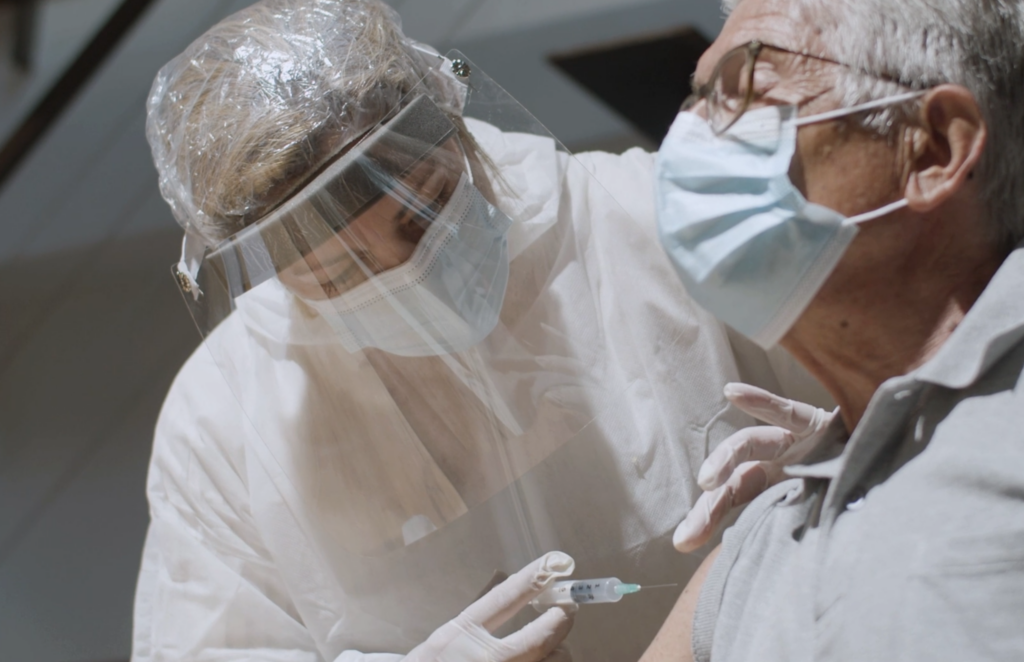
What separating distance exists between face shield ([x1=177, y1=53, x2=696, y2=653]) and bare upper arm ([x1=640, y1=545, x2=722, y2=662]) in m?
0.26

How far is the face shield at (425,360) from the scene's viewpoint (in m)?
1.17

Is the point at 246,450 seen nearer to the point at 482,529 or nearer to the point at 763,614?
the point at 482,529

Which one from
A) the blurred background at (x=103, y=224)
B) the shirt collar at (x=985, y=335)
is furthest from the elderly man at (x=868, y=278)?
the blurred background at (x=103, y=224)

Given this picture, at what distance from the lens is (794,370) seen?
1.40 m

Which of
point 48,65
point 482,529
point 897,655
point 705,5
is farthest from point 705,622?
point 48,65

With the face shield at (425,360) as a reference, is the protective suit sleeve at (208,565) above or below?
below

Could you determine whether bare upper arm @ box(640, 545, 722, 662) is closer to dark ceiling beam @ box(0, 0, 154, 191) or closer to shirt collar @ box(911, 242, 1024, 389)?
shirt collar @ box(911, 242, 1024, 389)

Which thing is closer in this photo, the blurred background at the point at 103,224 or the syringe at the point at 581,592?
the syringe at the point at 581,592

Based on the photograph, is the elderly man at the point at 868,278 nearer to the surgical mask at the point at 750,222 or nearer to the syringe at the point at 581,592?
the surgical mask at the point at 750,222

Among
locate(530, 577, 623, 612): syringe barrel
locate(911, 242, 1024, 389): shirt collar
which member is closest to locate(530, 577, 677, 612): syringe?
locate(530, 577, 623, 612): syringe barrel

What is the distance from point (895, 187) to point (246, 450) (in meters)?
1.02

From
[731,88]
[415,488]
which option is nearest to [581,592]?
[415,488]

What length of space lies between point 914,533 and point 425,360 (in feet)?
2.28

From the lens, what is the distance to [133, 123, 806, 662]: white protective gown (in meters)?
1.34
